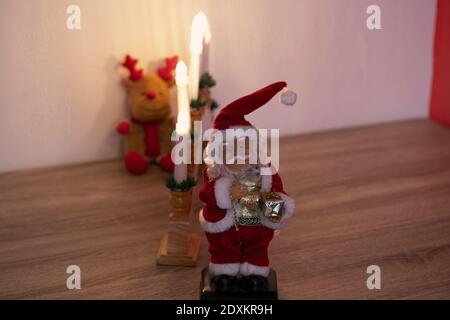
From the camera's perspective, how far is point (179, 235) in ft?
4.07

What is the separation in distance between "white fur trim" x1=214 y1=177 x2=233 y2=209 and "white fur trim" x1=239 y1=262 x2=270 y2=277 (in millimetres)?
128

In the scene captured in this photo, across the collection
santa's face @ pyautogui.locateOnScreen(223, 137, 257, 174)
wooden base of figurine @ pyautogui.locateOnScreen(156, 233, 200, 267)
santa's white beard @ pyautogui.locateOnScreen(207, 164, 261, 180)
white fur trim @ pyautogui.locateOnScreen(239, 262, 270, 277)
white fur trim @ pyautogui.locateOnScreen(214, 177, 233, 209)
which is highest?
santa's face @ pyautogui.locateOnScreen(223, 137, 257, 174)

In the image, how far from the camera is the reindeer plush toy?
5.43ft

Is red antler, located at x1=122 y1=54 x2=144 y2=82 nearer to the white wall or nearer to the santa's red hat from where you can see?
the white wall

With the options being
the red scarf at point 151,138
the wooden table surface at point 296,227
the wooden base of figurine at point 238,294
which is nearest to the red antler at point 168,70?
the red scarf at point 151,138

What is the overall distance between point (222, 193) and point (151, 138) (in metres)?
0.69

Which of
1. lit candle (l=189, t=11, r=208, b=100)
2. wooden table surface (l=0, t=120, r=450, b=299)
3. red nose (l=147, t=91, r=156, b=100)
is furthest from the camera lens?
red nose (l=147, t=91, r=156, b=100)

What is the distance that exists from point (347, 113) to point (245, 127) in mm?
991

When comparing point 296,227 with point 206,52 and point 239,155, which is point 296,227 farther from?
point 206,52

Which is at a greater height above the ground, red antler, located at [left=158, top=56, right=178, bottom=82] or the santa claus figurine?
red antler, located at [left=158, top=56, right=178, bottom=82]

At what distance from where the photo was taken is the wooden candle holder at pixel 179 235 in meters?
1.23

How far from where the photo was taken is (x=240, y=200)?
108 cm

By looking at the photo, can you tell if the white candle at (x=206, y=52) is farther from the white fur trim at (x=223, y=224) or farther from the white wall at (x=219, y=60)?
the white fur trim at (x=223, y=224)

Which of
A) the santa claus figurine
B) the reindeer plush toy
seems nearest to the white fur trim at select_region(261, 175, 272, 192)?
the santa claus figurine
